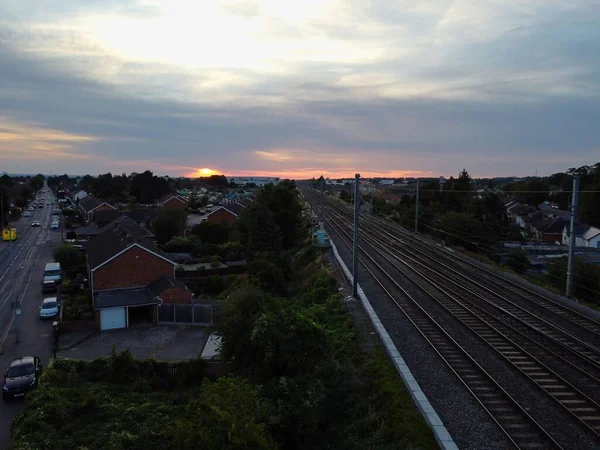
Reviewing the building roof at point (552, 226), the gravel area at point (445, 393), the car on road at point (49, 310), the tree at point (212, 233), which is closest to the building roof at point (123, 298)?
the car on road at point (49, 310)

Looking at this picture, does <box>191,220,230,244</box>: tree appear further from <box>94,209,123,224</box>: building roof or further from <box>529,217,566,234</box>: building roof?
<box>529,217,566,234</box>: building roof

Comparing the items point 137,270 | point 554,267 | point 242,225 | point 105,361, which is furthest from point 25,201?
point 554,267

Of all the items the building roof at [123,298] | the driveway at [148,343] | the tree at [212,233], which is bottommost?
the driveway at [148,343]

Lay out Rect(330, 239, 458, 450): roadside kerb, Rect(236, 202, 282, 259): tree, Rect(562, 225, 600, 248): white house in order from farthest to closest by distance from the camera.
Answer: Rect(562, 225, 600, 248): white house < Rect(236, 202, 282, 259): tree < Rect(330, 239, 458, 450): roadside kerb

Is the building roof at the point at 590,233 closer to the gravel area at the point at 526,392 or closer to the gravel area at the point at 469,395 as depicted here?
the gravel area at the point at 469,395

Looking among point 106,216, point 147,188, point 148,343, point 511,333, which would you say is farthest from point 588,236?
point 147,188

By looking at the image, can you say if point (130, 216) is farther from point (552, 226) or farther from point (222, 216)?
point (552, 226)

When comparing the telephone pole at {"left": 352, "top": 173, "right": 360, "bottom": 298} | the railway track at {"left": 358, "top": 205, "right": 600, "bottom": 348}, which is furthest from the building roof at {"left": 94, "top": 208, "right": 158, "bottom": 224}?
the telephone pole at {"left": 352, "top": 173, "right": 360, "bottom": 298}
